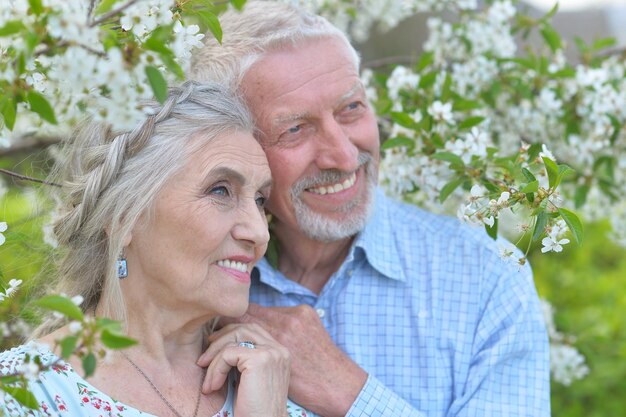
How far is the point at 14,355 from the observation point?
7.70ft

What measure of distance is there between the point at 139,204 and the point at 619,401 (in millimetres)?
3242

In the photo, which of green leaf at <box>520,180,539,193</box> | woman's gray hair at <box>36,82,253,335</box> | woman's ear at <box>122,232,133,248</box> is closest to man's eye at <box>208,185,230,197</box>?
woman's gray hair at <box>36,82,253,335</box>

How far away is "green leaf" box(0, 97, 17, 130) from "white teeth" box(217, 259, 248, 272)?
74cm

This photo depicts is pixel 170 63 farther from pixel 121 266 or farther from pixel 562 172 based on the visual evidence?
pixel 562 172

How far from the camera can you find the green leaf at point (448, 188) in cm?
281

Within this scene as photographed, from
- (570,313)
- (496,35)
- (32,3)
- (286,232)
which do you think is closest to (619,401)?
(570,313)

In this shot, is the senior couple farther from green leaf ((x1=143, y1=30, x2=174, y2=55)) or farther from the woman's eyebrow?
green leaf ((x1=143, y1=30, x2=174, y2=55))

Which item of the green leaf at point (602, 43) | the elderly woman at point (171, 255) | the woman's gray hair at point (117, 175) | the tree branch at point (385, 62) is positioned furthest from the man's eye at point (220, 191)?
the green leaf at point (602, 43)

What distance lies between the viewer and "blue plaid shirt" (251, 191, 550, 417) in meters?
2.81

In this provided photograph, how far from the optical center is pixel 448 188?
111 inches

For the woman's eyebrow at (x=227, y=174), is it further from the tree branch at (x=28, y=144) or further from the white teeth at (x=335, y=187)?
the tree branch at (x=28, y=144)

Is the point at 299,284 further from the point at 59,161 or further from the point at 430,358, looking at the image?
the point at 59,161

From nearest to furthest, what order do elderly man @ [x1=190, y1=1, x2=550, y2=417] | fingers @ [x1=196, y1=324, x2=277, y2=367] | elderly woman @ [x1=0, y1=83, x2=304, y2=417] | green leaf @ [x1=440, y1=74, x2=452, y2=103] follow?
elderly woman @ [x1=0, y1=83, x2=304, y2=417], fingers @ [x1=196, y1=324, x2=277, y2=367], elderly man @ [x1=190, y1=1, x2=550, y2=417], green leaf @ [x1=440, y1=74, x2=452, y2=103]

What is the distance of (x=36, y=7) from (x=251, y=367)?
1169mm
